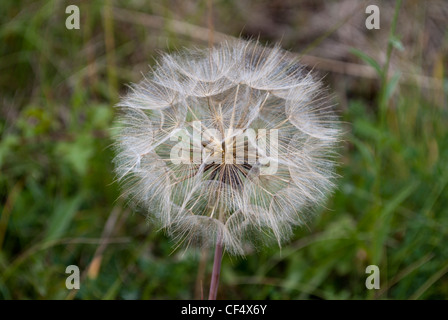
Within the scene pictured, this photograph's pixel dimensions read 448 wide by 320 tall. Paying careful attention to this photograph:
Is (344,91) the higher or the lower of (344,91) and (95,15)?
the lower

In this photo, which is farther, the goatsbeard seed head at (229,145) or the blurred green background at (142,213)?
the blurred green background at (142,213)

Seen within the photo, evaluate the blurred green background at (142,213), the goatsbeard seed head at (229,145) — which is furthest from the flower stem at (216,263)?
the blurred green background at (142,213)

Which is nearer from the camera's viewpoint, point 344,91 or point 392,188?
point 392,188

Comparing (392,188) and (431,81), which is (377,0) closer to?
(431,81)

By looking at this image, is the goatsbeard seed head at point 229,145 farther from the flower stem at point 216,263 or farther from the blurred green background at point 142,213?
the blurred green background at point 142,213

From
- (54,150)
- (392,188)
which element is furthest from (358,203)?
(54,150)

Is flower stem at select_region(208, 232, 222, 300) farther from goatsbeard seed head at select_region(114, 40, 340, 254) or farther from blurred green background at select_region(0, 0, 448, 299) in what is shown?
blurred green background at select_region(0, 0, 448, 299)
